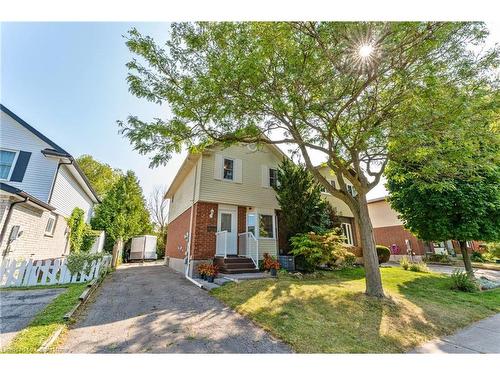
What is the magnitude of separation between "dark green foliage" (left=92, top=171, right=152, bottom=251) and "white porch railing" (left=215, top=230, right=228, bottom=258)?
13.1 meters

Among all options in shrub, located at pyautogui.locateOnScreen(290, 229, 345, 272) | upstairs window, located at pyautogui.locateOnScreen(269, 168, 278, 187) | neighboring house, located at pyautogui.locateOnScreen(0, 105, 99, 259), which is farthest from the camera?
upstairs window, located at pyautogui.locateOnScreen(269, 168, 278, 187)

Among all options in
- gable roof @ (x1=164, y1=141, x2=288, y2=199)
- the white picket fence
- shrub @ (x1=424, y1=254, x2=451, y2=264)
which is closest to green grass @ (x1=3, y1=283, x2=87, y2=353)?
the white picket fence

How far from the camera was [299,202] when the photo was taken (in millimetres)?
12070

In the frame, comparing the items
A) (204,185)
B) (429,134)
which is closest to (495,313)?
(429,134)

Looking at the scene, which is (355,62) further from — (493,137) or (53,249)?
(53,249)

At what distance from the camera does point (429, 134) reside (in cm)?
641

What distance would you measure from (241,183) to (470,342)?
10201mm

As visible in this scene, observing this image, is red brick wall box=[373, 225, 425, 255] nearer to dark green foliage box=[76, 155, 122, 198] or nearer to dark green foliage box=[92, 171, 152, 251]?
dark green foliage box=[92, 171, 152, 251]

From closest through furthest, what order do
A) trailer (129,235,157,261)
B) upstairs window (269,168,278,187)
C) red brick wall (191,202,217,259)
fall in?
1. red brick wall (191,202,217,259)
2. upstairs window (269,168,278,187)
3. trailer (129,235,157,261)

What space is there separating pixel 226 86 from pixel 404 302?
8466 mm

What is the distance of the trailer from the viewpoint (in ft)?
78.7

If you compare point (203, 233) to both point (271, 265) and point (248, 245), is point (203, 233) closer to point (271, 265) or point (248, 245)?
point (248, 245)

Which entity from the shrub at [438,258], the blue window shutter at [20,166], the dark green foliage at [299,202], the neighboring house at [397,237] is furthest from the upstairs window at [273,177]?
the shrub at [438,258]

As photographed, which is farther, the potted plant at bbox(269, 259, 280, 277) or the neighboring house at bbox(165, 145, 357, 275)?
the neighboring house at bbox(165, 145, 357, 275)
